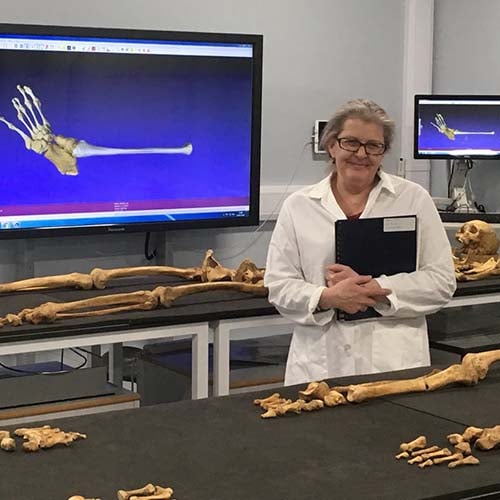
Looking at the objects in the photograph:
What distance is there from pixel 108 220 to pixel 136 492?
2.75 meters

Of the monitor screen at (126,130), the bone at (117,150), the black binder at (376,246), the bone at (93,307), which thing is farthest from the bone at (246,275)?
the black binder at (376,246)

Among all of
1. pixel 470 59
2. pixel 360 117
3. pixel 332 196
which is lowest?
pixel 332 196

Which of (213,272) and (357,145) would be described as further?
(213,272)

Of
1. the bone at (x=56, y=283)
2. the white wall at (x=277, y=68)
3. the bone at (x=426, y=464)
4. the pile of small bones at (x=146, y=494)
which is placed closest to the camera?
the pile of small bones at (x=146, y=494)

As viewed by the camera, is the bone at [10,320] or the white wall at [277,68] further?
the white wall at [277,68]

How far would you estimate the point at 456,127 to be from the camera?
5.18 m

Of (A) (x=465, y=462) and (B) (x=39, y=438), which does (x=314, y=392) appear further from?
(B) (x=39, y=438)

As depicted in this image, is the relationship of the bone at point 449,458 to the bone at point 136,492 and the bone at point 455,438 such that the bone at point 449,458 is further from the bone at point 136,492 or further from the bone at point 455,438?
the bone at point 136,492

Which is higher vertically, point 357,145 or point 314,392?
point 357,145

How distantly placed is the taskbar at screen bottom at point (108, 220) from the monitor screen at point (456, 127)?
1145mm


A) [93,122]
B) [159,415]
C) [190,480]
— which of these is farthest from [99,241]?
[190,480]

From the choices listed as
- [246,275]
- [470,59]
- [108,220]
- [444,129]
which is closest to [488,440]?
[246,275]

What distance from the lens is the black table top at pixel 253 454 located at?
5.38 feet

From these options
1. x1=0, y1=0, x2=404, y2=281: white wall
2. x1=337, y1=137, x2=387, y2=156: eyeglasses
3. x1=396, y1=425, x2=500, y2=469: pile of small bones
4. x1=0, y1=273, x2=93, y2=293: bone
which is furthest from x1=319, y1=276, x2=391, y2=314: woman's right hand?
x1=0, y1=0, x2=404, y2=281: white wall
